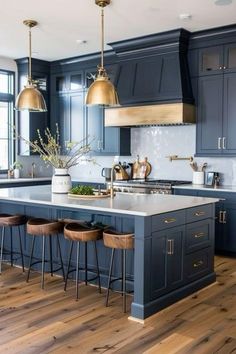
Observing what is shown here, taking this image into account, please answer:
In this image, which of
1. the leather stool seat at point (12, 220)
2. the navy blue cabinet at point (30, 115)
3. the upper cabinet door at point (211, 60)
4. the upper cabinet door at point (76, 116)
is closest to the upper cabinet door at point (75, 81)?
the upper cabinet door at point (76, 116)

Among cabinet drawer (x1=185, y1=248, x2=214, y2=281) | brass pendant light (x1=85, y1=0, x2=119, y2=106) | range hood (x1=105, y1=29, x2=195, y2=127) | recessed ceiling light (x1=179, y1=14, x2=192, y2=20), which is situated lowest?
cabinet drawer (x1=185, y1=248, x2=214, y2=281)

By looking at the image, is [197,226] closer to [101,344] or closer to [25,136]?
[101,344]

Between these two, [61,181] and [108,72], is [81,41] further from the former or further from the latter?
[61,181]

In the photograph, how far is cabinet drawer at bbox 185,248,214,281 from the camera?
3979 mm

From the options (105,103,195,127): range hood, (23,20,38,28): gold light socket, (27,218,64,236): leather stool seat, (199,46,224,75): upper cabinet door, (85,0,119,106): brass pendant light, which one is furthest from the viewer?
(105,103,195,127): range hood

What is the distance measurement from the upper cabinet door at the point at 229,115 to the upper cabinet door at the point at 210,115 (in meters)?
0.07

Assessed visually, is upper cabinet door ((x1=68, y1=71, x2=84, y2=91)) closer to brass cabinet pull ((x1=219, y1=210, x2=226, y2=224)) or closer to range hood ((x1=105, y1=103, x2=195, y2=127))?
range hood ((x1=105, y1=103, x2=195, y2=127))

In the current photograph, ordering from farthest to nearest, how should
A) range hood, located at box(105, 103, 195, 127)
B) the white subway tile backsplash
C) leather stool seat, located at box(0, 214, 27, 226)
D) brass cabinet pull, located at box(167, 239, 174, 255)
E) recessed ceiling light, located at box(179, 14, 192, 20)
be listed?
the white subway tile backsplash, range hood, located at box(105, 103, 195, 127), recessed ceiling light, located at box(179, 14, 192, 20), leather stool seat, located at box(0, 214, 27, 226), brass cabinet pull, located at box(167, 239, 174, 255)

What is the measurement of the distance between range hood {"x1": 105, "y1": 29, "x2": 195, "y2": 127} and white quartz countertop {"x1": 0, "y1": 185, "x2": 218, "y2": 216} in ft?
6.22

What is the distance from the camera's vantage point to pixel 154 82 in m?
6.13

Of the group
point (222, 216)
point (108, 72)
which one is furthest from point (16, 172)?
point (222, 216)

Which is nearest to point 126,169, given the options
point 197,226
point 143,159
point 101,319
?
point 143,159

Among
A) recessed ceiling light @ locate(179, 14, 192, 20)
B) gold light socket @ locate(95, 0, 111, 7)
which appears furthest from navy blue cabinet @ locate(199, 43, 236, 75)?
gold light socket @ locate(95, 0, 111, 7)

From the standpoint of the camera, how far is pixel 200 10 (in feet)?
16.0
